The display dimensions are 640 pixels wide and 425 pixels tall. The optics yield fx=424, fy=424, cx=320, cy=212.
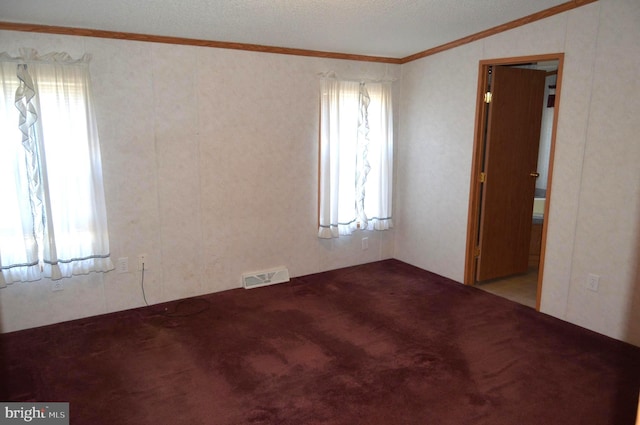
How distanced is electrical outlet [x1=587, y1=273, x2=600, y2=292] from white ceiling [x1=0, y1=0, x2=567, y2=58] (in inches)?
79.2

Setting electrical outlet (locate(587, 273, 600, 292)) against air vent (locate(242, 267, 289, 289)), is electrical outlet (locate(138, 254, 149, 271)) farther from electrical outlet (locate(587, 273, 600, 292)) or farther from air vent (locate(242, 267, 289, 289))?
electrical outlet (locate(587, 273, 600, 292))

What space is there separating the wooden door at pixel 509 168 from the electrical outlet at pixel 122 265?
330 cm

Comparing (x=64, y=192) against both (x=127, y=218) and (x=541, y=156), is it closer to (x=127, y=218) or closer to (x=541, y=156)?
(x=127, y=218)

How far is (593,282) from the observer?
125 inches

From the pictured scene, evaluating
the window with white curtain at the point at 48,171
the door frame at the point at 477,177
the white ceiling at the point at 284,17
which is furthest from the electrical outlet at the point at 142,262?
the door frame at the point at 477,177

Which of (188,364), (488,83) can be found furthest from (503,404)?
(488,83)

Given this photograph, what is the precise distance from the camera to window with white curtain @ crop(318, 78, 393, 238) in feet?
14.3

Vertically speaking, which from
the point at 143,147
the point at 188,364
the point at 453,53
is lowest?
the point at 188,364

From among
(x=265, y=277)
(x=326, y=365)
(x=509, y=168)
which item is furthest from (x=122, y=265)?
(x=509, y=168)

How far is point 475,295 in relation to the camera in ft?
13.1

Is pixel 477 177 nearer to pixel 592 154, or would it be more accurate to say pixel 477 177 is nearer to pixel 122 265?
pixel 592 154

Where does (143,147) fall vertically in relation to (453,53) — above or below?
below

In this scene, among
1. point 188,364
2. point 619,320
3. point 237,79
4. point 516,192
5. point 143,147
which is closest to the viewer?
point 188,364

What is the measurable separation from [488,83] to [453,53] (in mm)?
481
